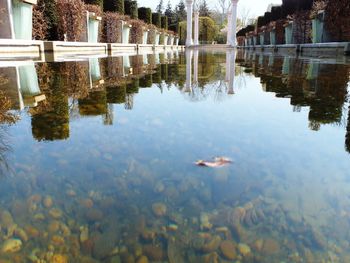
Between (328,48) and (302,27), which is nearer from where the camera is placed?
(328,48)

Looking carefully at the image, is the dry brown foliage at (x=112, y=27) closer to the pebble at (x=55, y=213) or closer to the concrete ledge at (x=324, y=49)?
the concrete ledge at (x=324, y=49)

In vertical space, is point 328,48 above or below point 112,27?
below

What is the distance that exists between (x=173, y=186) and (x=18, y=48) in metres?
6.77

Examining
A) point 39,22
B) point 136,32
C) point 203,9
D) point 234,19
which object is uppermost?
point 203,9

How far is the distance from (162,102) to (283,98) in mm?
1088

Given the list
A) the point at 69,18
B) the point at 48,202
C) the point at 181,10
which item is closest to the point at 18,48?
the point at 69,18

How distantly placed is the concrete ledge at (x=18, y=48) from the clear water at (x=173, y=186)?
478 cm

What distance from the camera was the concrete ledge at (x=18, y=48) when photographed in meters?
6.36

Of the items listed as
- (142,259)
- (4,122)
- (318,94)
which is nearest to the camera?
(142,259)

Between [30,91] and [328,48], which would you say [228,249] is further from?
[328,48]

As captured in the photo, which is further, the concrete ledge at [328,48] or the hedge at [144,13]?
the hedge at [144,13]

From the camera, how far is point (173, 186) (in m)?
1.15

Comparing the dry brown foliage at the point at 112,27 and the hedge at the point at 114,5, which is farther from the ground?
the hedge at the point at 114,5

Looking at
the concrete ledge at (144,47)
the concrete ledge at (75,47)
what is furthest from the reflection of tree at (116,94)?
the concrete ledge at (144,47)
